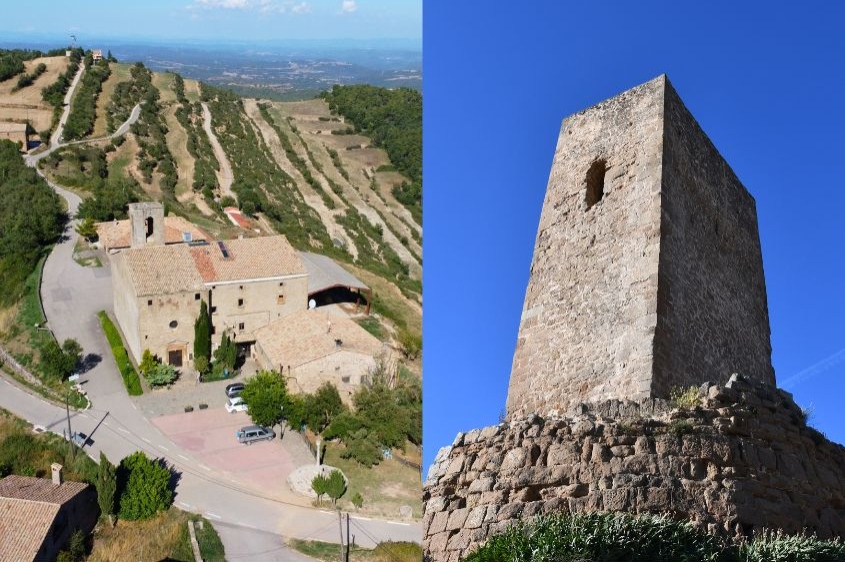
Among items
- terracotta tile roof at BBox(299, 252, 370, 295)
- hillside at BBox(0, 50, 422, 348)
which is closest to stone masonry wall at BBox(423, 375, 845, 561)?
hillside at BBox(0, 50, 422, 348)

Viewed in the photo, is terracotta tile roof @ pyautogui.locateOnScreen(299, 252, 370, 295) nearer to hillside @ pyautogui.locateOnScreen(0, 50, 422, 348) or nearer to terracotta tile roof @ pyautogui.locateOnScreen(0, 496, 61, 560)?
hillside @ pyautogui.locateOnScreen(0, 50, 422, 348)

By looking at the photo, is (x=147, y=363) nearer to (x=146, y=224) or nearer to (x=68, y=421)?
(x=68, y=421)

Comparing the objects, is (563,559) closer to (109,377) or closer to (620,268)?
(109,377)

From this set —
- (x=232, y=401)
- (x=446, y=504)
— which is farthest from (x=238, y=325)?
(x=446, y=504)

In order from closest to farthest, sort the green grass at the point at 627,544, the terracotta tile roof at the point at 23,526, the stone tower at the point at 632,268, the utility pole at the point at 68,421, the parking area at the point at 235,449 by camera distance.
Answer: the terracotta tile roof at the point at 23,526
the green grass at the point at 627,544
the utility pole at the point at 68,421
the parking area at the point at 235,449
the stone tower at the point at 632,268

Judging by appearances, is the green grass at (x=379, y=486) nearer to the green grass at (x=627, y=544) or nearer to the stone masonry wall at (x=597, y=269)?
the green grass at (x=627, y=544)

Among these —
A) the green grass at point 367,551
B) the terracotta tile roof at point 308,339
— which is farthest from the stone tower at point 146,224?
the green grass at point 367,551
